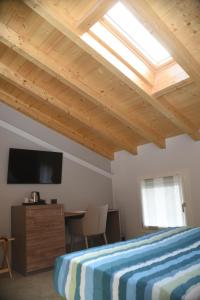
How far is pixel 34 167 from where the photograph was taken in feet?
14.4

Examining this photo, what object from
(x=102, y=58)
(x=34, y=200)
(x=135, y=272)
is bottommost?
(x=135, y=272)

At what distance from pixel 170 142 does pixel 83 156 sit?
1.73 metres

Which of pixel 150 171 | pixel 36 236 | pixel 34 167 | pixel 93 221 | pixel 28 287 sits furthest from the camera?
pixel 150 171

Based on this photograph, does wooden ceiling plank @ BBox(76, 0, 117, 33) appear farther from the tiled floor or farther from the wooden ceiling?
the tiled floor

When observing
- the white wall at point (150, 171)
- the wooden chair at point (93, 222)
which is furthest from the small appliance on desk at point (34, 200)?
the white wall at point (150, 171)

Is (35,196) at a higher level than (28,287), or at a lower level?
higher

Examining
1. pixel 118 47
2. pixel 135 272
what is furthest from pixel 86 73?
pixel 135 272

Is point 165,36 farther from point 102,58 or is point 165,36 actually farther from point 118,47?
point 118,47

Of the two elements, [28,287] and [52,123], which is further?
[52,123]

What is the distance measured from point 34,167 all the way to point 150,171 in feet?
6.78

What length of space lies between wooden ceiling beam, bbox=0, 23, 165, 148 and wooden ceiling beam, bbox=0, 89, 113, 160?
1292mm

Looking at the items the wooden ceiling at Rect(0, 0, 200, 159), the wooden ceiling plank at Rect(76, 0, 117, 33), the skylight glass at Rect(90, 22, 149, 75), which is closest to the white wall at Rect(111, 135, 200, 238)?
the wooden ceiling at Rect(0, 0, 200, 159)

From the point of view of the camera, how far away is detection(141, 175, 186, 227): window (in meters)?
4.32

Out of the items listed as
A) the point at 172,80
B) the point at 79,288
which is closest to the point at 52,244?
the point at 79,288
